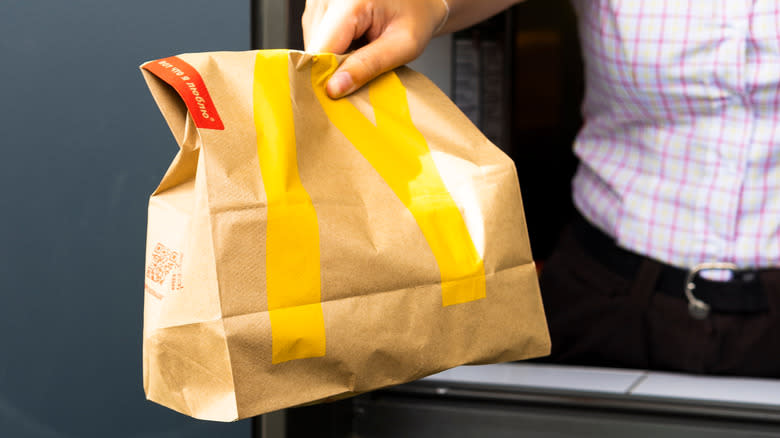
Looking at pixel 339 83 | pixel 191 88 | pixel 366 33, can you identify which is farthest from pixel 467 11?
pixel 191 88

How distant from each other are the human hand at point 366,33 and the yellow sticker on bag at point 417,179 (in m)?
0.02

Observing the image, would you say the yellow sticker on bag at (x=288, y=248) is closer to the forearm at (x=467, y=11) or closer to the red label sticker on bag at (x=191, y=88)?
the red label sticker on bag at (x=191, y=88)

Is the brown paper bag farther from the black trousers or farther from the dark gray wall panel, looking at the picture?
the black trousers

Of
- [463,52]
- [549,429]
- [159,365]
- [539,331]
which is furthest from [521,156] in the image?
[159,365]

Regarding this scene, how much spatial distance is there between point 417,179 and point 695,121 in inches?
23.5

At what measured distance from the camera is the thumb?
66 cm

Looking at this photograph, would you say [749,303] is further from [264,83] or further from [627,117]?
[264,83]

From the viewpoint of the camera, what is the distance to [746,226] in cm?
107

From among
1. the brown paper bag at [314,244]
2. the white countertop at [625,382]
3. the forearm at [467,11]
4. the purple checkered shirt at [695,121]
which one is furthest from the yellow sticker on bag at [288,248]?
the purple checkered shirt at [695,121]

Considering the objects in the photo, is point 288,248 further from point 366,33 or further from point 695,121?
point 695,121

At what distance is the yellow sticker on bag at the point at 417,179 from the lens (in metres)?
0.64

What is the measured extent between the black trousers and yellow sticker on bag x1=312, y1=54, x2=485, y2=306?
0.56m

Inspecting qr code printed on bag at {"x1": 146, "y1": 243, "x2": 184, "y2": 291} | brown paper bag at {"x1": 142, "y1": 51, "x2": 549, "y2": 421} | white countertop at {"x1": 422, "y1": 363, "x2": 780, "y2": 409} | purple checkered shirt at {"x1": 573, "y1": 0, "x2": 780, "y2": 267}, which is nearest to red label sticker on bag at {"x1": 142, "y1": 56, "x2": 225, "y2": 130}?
brown paper bag at {"x1": 142, "y1": 51, "x2": 549, "y2": 421}

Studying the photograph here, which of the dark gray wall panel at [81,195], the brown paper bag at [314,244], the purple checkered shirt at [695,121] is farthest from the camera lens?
the purple checkered shirt at [695,121]
